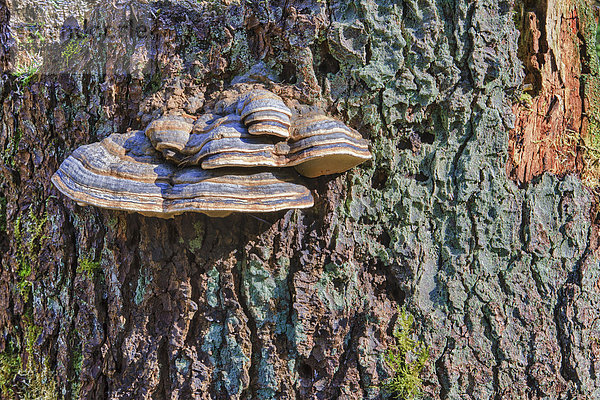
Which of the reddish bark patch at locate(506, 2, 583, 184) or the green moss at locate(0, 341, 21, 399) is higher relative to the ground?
the reddish bark patch at locate(506, 2, 583, 184)

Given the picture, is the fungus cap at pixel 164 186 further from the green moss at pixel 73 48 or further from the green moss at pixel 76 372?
the green moss at pixel 76 372

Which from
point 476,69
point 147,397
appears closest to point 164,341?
point 147,397

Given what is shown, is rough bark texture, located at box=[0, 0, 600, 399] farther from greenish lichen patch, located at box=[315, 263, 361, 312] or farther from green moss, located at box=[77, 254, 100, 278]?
green moss, located at box=[77, 254, 100, 278]

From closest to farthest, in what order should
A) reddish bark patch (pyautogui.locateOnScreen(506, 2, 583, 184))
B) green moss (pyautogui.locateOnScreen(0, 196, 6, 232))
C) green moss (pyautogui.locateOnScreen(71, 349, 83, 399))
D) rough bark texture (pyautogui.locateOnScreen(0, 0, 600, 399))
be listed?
rough bark texture (pyautogui.locateOnScreen(0, 0, 600, 399))
reddish bark patch (pyautogui.locateOnScreen(506, 2, 583, 184))
green moss (pyautogui.locateOnScreen(71, 349, 83, 399))
green moss (pyautogui.locateOnScreen(0, 196, 6, 232))

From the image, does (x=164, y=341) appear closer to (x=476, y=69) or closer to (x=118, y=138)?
(x=118, y=138)

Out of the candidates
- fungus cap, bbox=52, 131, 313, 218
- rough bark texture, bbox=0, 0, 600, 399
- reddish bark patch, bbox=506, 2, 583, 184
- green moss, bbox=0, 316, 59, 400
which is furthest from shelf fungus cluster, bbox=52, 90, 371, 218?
green moss, bbox=0, 316, 59, 400

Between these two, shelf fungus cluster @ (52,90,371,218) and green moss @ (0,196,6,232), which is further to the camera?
green moss @ (0,196,6,232)
